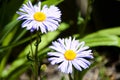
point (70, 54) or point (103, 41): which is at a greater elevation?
point (103, 41)

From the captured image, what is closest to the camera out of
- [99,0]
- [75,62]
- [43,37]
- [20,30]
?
[75,62]

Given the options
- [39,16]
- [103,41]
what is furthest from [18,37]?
[39,16]

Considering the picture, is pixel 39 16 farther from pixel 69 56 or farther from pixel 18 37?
pixel 18 37

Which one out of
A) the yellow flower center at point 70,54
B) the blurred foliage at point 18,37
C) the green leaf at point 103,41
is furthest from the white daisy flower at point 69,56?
the green leaf at point 103,41

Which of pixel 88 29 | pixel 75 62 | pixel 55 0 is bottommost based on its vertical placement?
pixel 75 62

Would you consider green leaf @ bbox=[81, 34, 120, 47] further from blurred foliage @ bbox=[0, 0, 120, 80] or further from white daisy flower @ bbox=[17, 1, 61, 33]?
white daisy flower @ bbox=[17, 1, 61, 33]

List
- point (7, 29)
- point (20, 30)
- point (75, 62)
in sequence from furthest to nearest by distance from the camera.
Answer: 1. point (20, 30)
2. point (7, 29)
3. point (75, 62)

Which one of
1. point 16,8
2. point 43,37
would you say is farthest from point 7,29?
point 43,37

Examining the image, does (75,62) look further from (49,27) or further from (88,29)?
(88,29)
